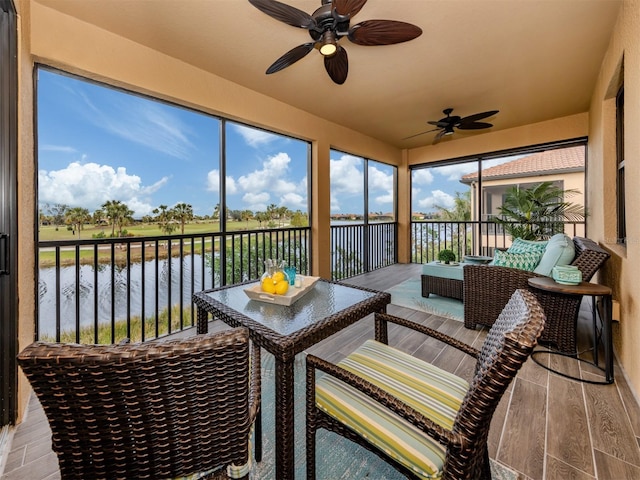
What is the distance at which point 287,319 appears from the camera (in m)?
1.36

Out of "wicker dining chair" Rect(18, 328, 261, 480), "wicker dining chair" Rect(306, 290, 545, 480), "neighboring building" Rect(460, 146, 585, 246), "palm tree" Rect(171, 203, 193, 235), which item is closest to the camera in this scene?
"wicker dining chair" Rect(18, 328, 261, 480)

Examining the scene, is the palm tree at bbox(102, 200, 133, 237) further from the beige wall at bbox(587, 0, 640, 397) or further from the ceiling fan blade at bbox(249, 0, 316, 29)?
the beige wall at bbox(587, 0, 640, 397)

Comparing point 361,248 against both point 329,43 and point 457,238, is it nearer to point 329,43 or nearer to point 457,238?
point 457,238

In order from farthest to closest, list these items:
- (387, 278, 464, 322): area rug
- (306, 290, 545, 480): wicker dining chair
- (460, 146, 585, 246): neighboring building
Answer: (460, 146, 585, 246): neighboring building < (387, 278, 464, 322): area rug < (306, 290, 545, 480): wicker dining chair

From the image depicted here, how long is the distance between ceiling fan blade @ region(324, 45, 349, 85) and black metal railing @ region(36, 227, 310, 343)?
6.52ft

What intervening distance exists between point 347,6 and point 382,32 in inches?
14.2

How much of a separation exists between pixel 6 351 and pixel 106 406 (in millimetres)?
1417

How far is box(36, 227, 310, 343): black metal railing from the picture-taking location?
7.10 feet

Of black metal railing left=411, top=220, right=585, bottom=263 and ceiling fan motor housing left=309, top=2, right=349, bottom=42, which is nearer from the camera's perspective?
ceiling fan motor housing left=309, top=2, right=349, bottom=42

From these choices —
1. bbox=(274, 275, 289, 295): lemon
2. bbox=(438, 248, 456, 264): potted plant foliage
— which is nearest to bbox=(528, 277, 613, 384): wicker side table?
bbox=(438, 248, 456, 264): potted plant foliage

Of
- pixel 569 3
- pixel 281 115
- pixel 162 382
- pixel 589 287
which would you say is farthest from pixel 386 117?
pixel 162 382

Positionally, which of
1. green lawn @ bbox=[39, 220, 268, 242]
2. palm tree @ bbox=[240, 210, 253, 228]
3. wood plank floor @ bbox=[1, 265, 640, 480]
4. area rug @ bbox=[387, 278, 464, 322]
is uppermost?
palm tree @ bbox=[240, 210, 253, 228]

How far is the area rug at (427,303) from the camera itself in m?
3.15

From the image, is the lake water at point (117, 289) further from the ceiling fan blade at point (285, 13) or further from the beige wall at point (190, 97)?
the ceiling fan blade at point (285, 13)
